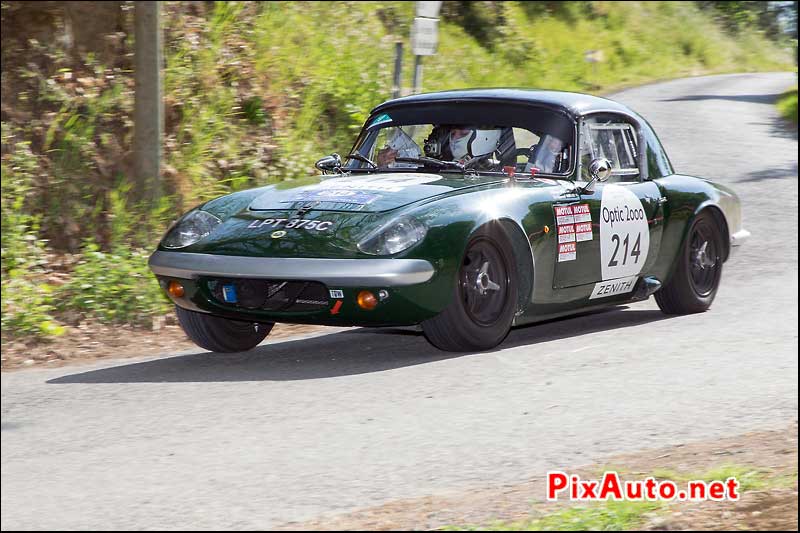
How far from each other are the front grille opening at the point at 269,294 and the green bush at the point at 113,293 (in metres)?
1.72

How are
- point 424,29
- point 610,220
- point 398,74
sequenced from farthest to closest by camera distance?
1. point 398,74
2. point 424,29
3. point 610,220

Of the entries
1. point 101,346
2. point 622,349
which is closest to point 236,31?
point 101,346

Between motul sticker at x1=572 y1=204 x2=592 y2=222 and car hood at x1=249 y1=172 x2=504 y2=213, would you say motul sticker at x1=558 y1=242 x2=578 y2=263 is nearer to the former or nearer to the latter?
motul sticker at x1=572 y1=204 x2=592 y2=222

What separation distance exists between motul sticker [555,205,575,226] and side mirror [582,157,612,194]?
0.29m

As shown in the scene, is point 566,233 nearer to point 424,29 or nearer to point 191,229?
point 191,229

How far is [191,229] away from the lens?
23.4 ft

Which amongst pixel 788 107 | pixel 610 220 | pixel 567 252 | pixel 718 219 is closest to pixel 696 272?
pixel 718 219

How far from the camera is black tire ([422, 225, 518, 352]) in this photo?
6883 millimetres

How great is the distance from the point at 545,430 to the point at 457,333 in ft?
4.86

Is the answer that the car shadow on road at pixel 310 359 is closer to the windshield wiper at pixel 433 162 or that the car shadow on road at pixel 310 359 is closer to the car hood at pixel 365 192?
the car hood at pixel 365 192

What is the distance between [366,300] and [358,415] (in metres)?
0.93

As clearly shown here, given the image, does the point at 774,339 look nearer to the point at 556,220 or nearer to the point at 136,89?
the point at 556,220

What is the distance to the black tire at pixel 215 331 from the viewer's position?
24.0 feet

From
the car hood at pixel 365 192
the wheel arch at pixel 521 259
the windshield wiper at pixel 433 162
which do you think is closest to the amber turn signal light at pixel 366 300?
the car hood at pixel 365 192
